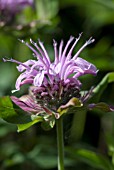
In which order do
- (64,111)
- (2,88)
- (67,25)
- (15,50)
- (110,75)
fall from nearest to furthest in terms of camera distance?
(64,111), (110,75), (2,88), (15,50), (67,25)

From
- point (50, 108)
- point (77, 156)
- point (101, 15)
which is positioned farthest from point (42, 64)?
point (101, 15)

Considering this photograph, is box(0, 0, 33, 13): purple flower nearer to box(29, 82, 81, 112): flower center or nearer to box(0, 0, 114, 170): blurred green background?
box(0, 0, 114, 170): blurred green background

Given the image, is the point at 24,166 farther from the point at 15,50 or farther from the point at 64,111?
the point at 64,111

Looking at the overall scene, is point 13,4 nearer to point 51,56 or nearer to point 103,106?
point 51,56

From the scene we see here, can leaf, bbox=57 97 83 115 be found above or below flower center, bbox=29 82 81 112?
below

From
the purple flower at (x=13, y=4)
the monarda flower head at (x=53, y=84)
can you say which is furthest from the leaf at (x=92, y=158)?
the purple flower at (x=13, y=4)

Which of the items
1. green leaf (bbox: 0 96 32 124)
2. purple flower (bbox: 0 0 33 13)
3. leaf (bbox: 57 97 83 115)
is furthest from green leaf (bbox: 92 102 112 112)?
purple flower (bbox: 0 0 33 13)
